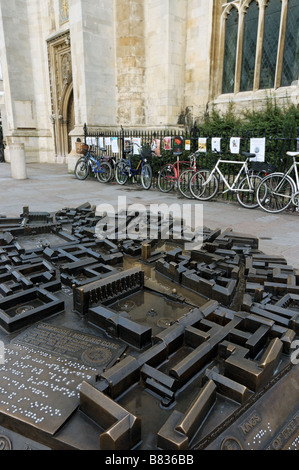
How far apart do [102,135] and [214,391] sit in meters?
12.6

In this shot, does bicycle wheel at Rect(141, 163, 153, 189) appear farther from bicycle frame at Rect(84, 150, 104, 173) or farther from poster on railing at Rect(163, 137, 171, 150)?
bicycle frame at Rect(84, 150, 104, 173)

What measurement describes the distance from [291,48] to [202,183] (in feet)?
20.2

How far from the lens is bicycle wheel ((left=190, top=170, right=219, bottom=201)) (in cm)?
855

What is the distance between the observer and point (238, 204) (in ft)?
27.3

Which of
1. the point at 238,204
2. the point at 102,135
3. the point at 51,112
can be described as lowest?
the point at 238,204

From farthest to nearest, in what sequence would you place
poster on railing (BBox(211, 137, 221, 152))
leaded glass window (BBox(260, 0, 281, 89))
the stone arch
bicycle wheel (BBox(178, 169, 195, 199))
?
the stone arch → leaded glass window (BBox(260, 0, 281, 89)) → bicycle wheel (BBox(178, 169, 195, 199)) → poster on railing (BBox(211, 137, 221, 152))

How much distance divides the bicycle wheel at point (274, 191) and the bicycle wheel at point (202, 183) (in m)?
1.33

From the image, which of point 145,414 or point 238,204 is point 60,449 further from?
point 238,204

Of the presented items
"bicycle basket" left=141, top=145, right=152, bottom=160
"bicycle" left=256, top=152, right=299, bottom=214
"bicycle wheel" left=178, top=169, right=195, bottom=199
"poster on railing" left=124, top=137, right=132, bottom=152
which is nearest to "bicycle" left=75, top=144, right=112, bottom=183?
"poster on railing" left=124, top=137, right=132, bottom=152

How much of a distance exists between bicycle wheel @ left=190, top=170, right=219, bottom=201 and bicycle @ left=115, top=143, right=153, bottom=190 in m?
1.92

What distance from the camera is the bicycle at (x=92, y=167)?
39.8ft

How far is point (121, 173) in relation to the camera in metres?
11.7

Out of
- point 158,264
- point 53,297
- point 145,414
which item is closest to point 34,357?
point 53,297
